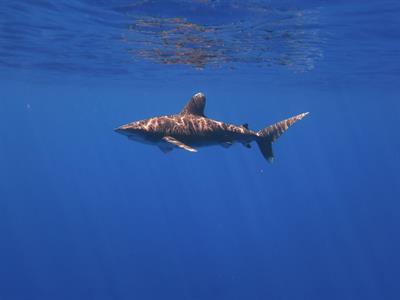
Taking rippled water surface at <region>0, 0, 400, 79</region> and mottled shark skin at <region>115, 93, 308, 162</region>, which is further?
rippled water surface at <region>0, 0, 400, 79</region>

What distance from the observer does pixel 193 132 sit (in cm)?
1123

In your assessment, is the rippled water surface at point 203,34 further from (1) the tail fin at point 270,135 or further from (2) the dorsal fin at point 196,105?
(1) the tail fin at point 270,135

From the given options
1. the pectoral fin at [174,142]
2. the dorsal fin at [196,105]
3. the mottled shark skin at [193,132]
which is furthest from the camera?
the dorsal fin at [196,105]

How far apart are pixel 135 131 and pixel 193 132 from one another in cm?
177

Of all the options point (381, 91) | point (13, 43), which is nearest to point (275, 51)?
point (13, 43)

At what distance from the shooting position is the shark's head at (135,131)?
10.1m

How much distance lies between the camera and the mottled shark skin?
34.2 ft

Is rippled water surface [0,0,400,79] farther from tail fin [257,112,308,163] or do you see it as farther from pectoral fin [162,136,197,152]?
pectoral fin [162,136,197,152]

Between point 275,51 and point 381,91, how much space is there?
28.7 m

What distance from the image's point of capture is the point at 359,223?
214ft

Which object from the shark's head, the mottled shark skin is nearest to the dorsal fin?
the mottled shark skin

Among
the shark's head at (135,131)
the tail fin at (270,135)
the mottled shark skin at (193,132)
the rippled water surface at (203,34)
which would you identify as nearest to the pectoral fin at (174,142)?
the mottled shark skin at (193,132)

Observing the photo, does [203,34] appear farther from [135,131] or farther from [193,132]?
[135,131]

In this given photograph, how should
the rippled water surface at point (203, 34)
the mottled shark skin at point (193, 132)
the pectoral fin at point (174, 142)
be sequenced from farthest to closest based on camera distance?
the rippled water surface at point (203, 34), the mottled shark skin at point (193, 132), the pectoral fin at point (174, 142)
